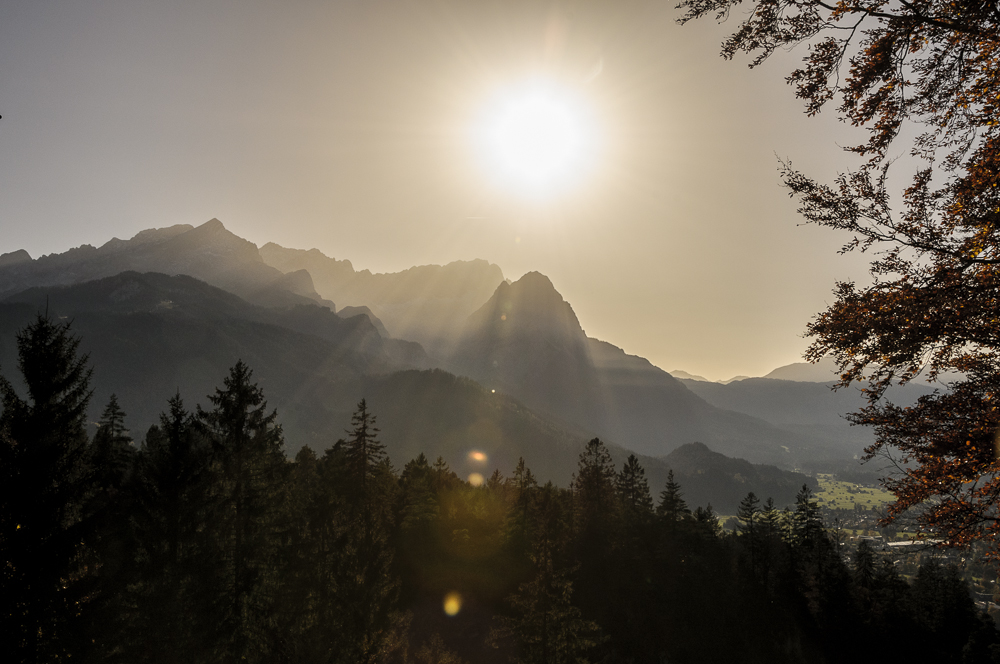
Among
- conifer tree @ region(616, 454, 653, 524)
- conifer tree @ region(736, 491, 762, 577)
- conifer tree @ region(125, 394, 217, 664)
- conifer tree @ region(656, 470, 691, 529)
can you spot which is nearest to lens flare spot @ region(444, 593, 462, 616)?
conifer tree @ region(616, 454, 653, 524)

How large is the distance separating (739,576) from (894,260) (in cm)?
7053

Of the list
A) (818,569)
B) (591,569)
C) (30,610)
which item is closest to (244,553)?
(30,610)

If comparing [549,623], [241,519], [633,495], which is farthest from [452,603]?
[241,519]

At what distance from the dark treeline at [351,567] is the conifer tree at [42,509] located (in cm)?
6

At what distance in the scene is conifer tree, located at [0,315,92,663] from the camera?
1522 centimetres

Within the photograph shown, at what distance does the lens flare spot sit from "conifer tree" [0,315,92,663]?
130 feet

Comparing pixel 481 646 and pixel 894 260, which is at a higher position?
pixel 894 260

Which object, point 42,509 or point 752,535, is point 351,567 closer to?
point 42,509

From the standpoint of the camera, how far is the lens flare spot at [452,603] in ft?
162

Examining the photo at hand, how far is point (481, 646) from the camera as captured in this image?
4578cm

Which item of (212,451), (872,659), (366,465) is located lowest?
(872,659)

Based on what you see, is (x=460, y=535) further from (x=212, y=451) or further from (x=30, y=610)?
(x=30, y=610)

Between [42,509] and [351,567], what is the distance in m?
14.1

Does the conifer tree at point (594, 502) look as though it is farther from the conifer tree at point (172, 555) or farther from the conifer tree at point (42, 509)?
the conifer tree at point (42, 509)
